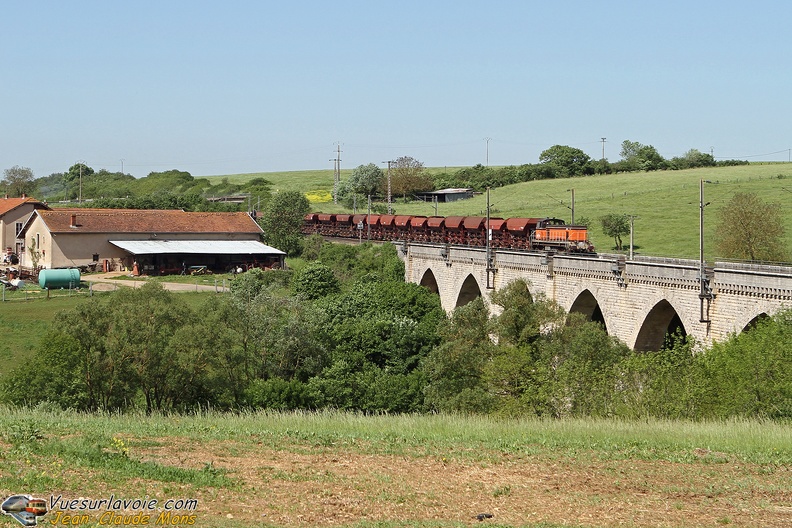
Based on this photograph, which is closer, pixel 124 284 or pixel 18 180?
pixel 124 284

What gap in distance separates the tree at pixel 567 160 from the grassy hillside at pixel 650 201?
14927 mm

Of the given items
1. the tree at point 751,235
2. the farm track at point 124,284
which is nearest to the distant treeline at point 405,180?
the farm track at point 124,284

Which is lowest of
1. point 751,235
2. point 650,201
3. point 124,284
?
point 124,284

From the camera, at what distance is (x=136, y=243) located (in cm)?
8769

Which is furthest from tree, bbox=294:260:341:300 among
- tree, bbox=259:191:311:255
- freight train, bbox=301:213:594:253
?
tree, bbox=259:191:311:255

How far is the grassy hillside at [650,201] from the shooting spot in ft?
Answer: 279

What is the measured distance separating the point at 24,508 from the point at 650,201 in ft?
336

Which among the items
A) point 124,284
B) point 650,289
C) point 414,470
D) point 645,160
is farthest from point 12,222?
A: point 645,160

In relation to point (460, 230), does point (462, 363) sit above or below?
below

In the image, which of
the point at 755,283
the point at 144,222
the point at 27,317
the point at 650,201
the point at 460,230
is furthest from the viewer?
the point at 650,201

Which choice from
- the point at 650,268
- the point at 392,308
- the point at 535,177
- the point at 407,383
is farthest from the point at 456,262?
the point at 535,177

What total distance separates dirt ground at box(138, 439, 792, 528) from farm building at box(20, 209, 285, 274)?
2704 inches

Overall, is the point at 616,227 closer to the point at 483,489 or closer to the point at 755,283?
the point at 755,283

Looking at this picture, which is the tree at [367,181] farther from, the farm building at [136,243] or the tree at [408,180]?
the farm building at [136,243]
